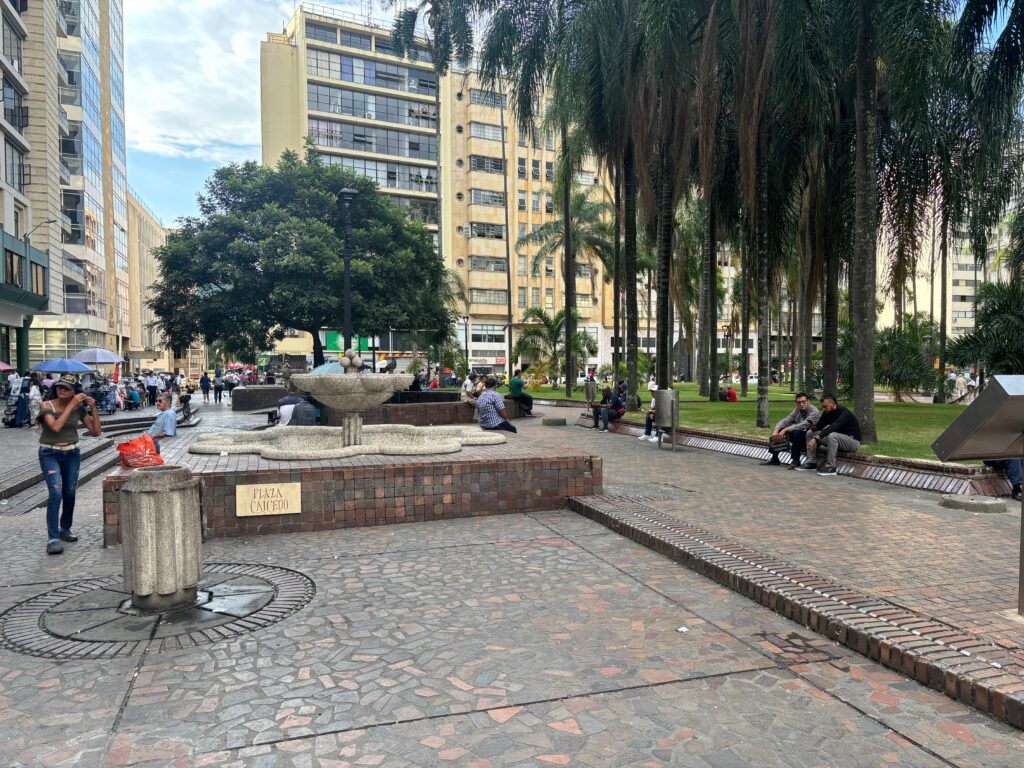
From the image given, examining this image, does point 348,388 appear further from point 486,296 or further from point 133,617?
point 486,296

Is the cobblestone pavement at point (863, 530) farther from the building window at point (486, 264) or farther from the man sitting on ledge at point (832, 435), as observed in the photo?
the building window at point (486, 264)

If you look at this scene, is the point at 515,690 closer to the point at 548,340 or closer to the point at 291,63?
the point at 548,340

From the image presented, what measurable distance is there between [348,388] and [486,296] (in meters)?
55.7

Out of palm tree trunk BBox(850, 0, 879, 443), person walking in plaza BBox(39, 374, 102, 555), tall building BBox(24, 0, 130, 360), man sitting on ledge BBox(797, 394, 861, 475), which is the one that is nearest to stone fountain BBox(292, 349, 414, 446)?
person walking in plaza BBox(39, 374, 102, 555)

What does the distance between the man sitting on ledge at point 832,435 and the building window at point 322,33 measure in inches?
2332

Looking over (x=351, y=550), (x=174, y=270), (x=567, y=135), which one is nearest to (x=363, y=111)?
(x=174, y=270)

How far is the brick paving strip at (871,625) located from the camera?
131 inches

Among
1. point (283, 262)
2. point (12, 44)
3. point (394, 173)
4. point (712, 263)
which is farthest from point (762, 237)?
point (394, 173)

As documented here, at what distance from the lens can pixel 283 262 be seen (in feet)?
82.0

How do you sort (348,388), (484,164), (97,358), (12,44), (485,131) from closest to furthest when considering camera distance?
(348,388) → (97,358) → (12,44) → (485,131) → (484,164)

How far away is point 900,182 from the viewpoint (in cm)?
1523

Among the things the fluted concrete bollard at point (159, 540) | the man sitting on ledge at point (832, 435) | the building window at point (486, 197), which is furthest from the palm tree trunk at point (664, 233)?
the building window at point (486, 197)

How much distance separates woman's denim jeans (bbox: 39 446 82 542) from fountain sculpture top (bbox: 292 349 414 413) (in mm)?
2876

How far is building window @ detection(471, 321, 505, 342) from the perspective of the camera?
212ft
